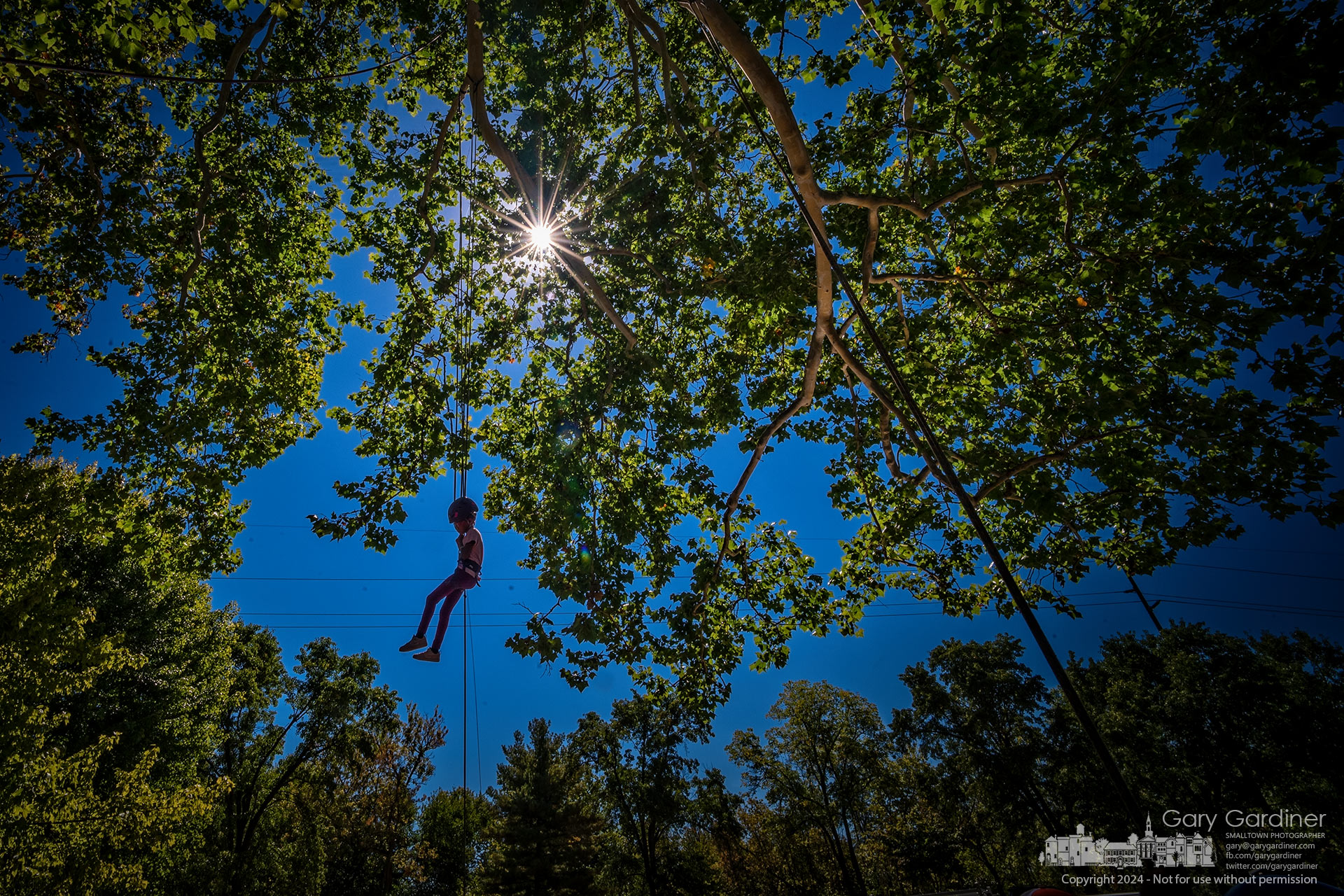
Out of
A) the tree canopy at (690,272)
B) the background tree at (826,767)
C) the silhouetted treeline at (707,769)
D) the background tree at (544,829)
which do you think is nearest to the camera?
the tree canopy at (690,272)

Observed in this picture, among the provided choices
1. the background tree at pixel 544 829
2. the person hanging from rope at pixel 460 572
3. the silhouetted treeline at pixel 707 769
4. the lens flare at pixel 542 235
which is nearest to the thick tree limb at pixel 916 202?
the lens flare at pixel 542 235

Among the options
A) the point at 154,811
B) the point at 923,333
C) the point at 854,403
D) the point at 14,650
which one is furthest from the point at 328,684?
the point at 923,333

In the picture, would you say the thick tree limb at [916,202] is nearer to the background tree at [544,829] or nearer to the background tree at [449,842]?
the background tree at [544,829]

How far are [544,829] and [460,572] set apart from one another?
1997 cm

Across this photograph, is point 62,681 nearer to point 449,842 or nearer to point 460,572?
point 460,572

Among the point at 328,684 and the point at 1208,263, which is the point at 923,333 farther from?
the point at 328,684

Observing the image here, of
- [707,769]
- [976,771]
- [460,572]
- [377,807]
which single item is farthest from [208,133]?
[976,771]

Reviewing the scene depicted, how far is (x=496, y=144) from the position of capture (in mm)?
6812

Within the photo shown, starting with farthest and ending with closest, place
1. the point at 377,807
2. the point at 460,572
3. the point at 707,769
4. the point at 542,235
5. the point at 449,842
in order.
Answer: the point at 449,842 → the point at 707,769 → the point at 377,807 → the point at 542,235 → the point at 460,572

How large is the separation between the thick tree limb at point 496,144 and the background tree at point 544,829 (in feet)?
69.8

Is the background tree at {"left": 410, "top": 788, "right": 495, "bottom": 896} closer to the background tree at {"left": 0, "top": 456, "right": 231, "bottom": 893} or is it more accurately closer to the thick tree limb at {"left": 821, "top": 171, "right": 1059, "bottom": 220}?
the background tree at {"left": 0, "top": 456, "right": 231, "bottom": 893}

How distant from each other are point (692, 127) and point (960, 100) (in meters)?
3.89

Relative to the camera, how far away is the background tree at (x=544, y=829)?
765 inches

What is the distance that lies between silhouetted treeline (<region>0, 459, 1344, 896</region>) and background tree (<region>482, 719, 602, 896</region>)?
0.09 m
